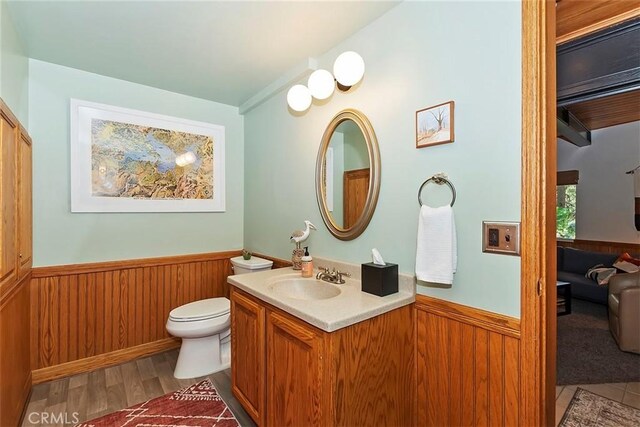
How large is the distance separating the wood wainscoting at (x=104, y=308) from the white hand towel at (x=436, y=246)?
2.21 metres

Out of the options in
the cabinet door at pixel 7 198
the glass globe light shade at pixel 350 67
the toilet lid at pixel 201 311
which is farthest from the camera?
the toilet lid at pixel 201 311

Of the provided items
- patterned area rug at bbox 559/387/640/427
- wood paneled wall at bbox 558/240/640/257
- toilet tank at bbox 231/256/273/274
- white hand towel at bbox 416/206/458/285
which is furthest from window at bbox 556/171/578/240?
toilet tank at bbox 231/256/273/274

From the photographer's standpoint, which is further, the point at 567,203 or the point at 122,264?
the point at 567,203

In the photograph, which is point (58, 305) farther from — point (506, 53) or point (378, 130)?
point (506, 53)

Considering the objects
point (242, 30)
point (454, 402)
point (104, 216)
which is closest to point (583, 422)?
point (454, 402)

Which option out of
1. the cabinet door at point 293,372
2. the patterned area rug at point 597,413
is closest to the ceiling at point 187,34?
the cabinet door at point 293,372

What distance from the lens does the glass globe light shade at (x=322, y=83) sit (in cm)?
180

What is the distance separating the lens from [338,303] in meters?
1.31

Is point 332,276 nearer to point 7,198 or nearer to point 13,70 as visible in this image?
point 7,198

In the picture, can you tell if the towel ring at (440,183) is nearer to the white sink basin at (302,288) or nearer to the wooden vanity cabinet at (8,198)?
the white sink basin at (302,288)

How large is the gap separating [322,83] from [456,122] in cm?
89

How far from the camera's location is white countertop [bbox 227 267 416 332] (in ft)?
3.75

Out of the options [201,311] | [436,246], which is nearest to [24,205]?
[201,311]

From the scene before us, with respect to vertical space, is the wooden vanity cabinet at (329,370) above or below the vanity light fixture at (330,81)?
below
